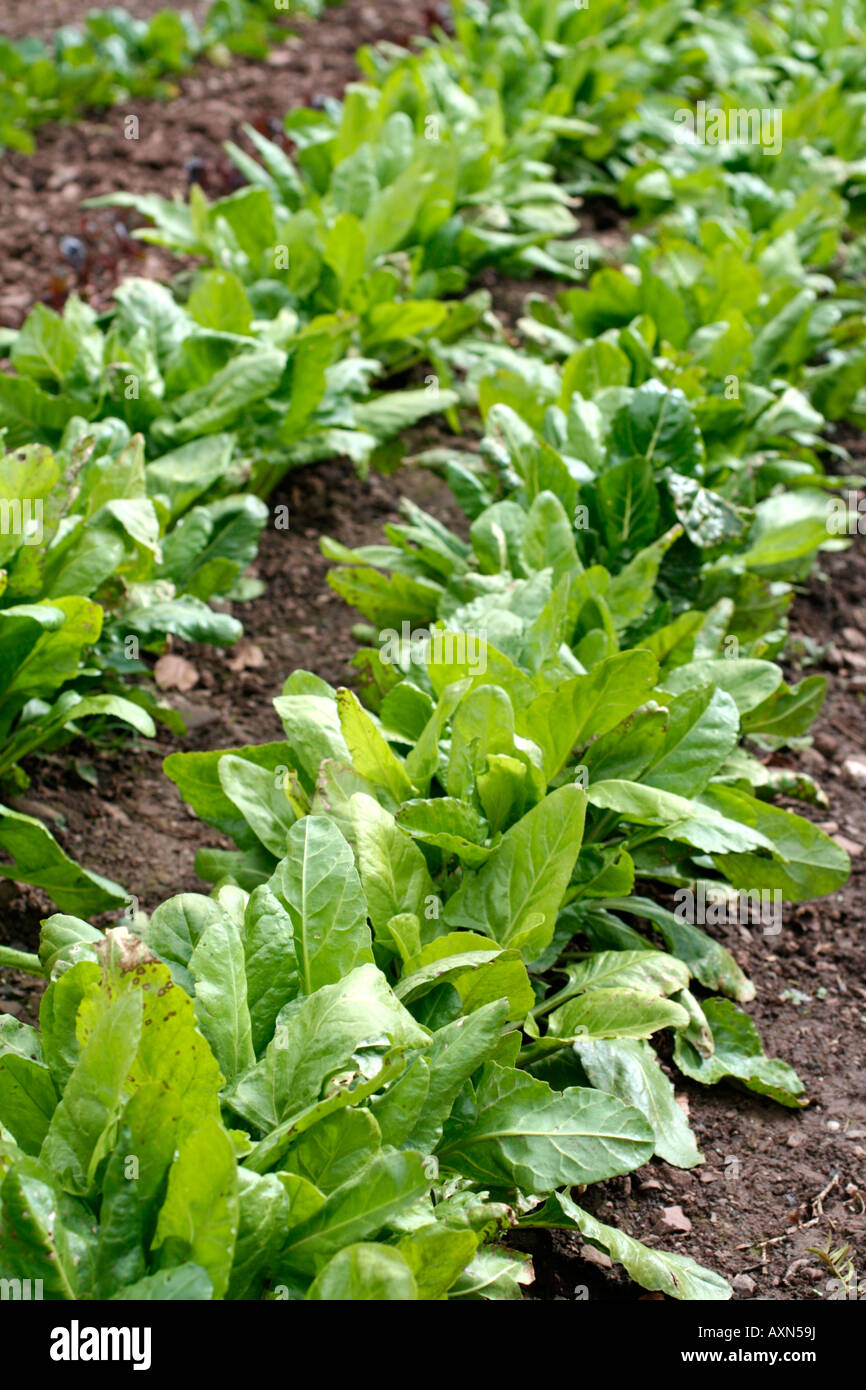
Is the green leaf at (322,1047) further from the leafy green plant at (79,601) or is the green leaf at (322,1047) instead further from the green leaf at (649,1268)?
the leafy green plant at (79,601)

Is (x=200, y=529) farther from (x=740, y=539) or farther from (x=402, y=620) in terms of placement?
(x=740, y=539)

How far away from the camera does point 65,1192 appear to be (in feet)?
5.69

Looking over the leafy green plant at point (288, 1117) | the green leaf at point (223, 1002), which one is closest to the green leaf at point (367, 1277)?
the leafy green plant at point (288, 1117)

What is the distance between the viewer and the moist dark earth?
7.61ft

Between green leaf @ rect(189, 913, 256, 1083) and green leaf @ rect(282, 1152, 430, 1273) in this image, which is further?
green leaf @ rect(189, 913, 256, 1083)

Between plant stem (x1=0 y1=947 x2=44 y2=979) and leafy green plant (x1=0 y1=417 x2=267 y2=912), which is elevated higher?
leafy green plant (x1=0 y1=417 x2=267 y2=912)

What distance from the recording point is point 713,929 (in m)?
2.94

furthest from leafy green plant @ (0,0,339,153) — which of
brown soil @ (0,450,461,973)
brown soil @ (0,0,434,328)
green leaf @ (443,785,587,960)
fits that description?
green leaf @ (443,785,587,960)

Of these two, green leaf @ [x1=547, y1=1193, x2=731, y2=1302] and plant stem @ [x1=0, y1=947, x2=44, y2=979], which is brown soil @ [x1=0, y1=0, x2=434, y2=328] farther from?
green leaf @ [x1=547, y1=1193, x2=731, y2=1302]

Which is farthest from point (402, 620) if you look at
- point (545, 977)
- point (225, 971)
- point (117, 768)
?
point (225, 971)

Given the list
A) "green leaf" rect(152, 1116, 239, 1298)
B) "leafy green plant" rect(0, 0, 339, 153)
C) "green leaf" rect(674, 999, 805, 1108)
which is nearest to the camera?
"green leaf" rect(152, 1116, 239, 1298)

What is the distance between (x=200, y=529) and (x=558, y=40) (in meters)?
4.64

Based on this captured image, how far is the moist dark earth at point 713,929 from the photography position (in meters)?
2.32
